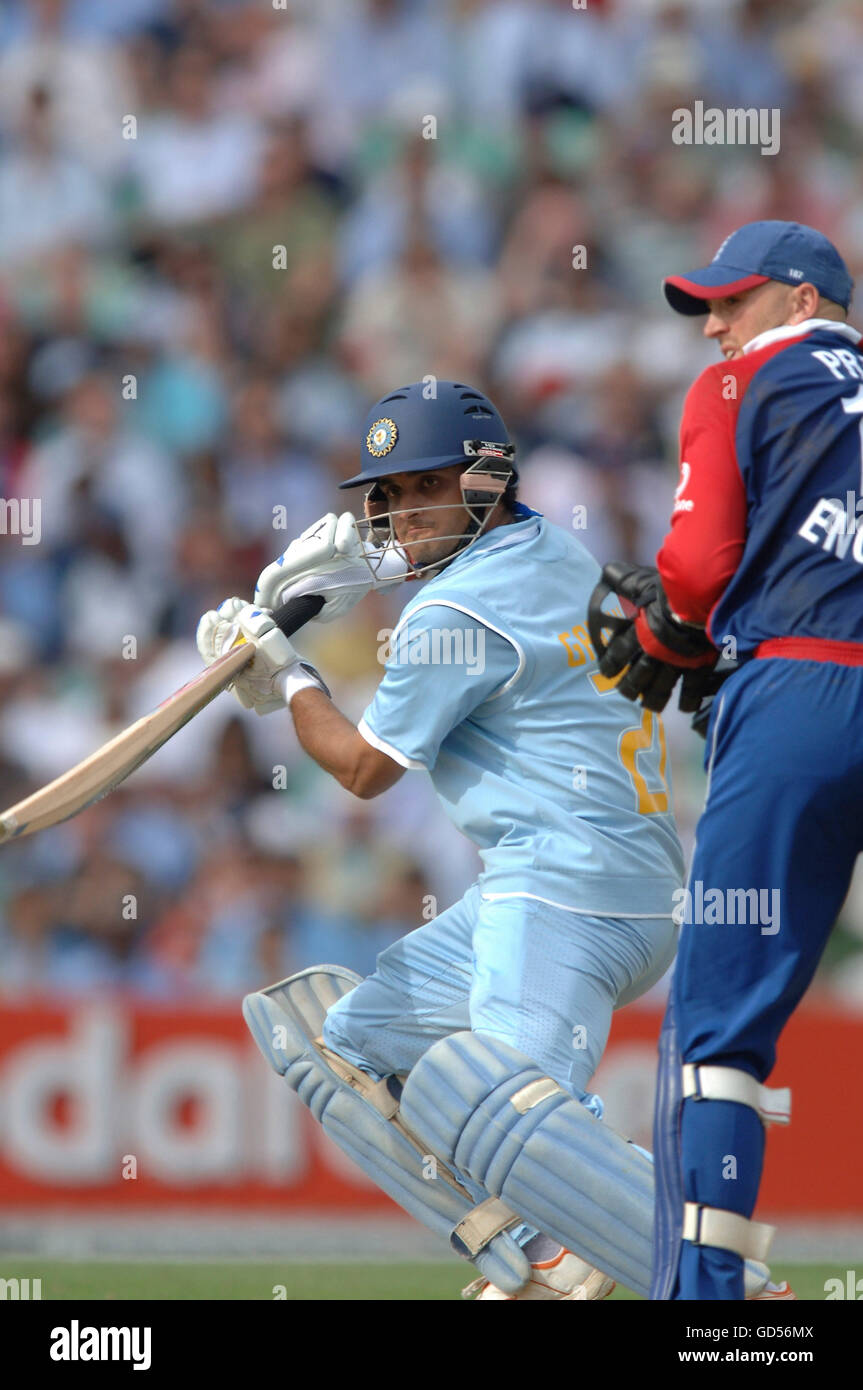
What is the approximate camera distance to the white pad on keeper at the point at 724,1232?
307 cm

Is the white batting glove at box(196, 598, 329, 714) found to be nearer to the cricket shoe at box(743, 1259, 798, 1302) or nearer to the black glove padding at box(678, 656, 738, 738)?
the black glove padding at box(678, 656, 738, 738)

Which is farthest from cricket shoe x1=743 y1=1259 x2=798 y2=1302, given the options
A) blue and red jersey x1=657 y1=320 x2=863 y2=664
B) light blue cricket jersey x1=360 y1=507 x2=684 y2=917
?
blue and red jersey x1=657 y1=320 x2=863 y2=664

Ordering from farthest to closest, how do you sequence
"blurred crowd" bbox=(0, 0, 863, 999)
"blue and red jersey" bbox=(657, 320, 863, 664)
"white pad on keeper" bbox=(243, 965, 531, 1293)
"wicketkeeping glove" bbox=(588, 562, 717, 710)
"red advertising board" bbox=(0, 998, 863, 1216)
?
"blurred crowd" bbox=(0, 0, 863, 999), "red advertising board" bbox=(0, 998, 863, 1216), "white pad on keeper" bbox=(243, 965, 531, 1293), "wicketkeeping glove" bbox=(588, 562, 717, 710), "blue and red jersey" bbox=(657, 320, 863, 664)

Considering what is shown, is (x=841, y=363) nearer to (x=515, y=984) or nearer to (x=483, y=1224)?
(x=515, y=984)

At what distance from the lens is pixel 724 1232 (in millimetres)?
3068

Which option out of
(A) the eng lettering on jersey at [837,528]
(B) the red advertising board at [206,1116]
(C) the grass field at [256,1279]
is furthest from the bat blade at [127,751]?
(B) the red advertising board at [206,1116]

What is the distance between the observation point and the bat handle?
4.18 meters

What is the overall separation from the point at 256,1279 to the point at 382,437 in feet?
7.82

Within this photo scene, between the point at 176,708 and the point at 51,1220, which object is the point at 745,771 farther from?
the point at 51,1220

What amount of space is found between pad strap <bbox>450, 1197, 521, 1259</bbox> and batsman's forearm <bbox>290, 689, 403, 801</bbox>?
902 mm

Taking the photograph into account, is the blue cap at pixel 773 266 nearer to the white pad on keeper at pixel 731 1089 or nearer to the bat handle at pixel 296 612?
the bat handle at pixel 296 612

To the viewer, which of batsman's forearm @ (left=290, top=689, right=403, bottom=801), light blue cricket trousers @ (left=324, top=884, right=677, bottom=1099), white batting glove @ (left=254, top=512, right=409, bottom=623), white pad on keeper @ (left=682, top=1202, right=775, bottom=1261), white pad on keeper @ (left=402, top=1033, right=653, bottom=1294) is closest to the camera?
white pad on keeper @ (left=682, top=1202, right=775, bottom=1261)

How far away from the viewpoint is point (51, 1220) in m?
6.24

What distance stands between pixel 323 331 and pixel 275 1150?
444cm
